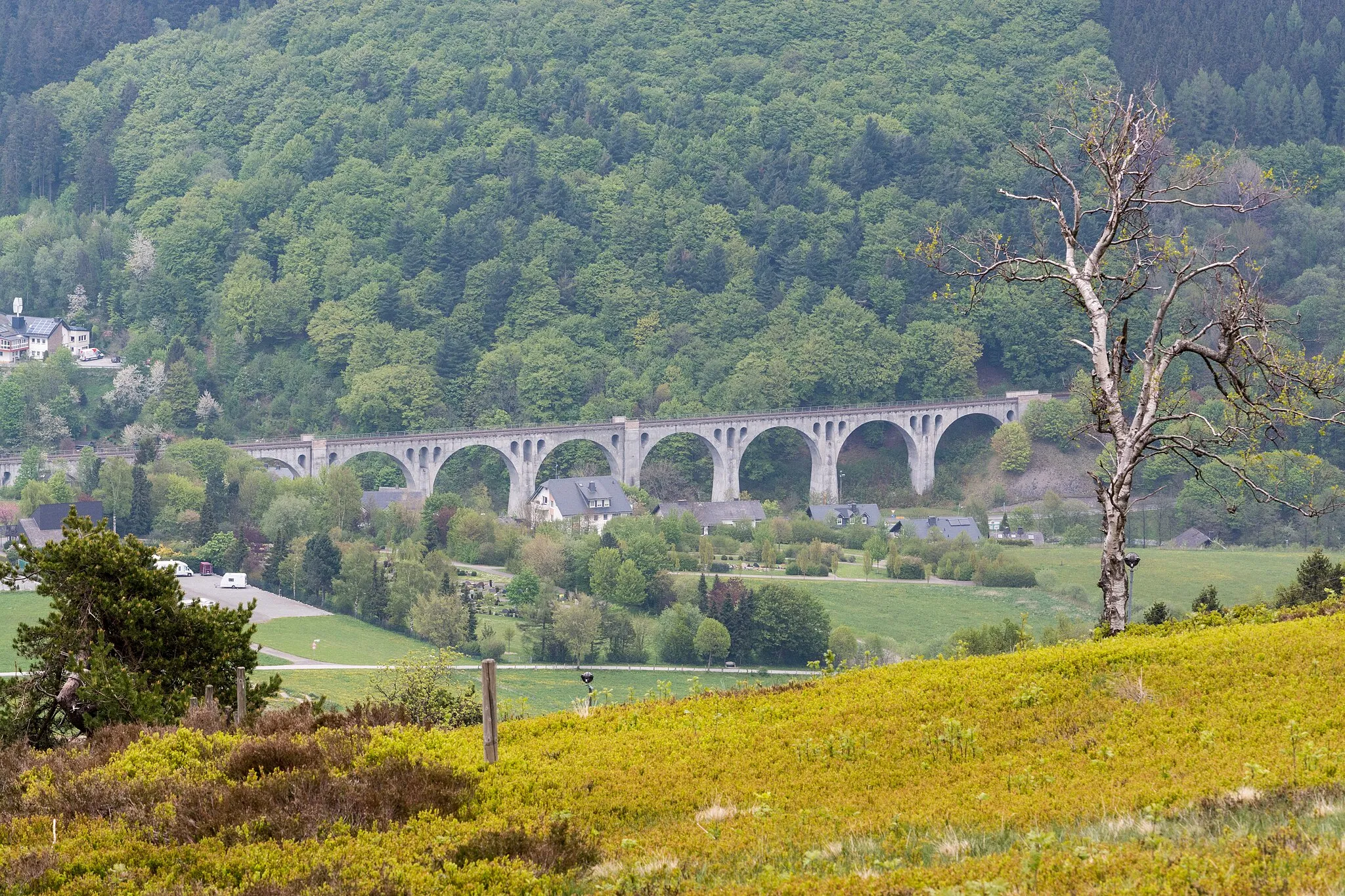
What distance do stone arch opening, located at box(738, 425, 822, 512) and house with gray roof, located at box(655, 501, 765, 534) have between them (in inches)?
218

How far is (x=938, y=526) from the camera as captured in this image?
82000 mm

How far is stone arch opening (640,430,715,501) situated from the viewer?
91.0m

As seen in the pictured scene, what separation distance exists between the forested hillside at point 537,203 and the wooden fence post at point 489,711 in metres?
80.3

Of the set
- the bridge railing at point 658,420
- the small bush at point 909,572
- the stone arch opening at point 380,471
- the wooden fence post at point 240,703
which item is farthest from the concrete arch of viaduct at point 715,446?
the wooden fence post at point 240,703

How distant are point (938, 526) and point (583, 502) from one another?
18.3 meters

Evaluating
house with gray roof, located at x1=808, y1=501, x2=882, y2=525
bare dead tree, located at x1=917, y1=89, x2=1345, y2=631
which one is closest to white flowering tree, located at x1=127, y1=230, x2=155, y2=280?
house with gray roof, located at x1=808, y1=501, x2=882, y2=525

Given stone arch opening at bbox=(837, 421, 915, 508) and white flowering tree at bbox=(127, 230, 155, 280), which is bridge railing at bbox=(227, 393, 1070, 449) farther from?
white flowering tree at bbox=(127, 230, 155, 280)

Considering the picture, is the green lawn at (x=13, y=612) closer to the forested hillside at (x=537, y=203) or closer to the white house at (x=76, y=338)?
the forested hillside at (x=537, y=203)

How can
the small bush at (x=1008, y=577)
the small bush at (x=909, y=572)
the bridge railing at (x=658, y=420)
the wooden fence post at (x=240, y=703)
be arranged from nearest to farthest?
the wooden fence post at (x=240, y=703)
the small bush at (x=1008, y=577)
the small bush at (x=909, y=572)
the bridge railing at (x=658, y=420)

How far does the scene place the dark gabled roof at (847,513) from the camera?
85625 mm

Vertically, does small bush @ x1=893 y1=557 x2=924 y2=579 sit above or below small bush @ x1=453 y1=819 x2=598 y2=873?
below

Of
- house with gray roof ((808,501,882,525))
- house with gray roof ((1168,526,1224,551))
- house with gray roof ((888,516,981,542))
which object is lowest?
house with gray roof ((1168,526,1224,551))

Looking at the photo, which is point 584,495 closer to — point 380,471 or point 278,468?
point 380,471

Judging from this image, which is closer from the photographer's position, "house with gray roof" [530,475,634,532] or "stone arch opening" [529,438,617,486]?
"house with gray roof" [530,475,634,532]
